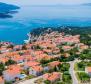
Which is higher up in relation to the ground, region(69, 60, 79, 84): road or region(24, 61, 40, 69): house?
region(24, 61, 40, 69): house

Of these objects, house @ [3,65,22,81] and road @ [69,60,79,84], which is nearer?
road @ [69,60,79,84]

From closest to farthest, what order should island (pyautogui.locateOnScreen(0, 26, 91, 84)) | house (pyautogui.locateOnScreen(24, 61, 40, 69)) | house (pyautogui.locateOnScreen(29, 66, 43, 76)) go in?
island (pyautogui.locateOnScreen(0, 26, 91, 84)) → house (pyautogui.locateOnScreen(29, 66, 43, 76)) → house (pyautogui.locateOnScreen(24, 61, 40, 69))

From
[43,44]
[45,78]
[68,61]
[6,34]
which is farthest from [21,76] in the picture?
[6,34]

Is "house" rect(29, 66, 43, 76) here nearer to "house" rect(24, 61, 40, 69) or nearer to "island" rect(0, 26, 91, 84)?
"island" rect(0, 26, 91, 84)

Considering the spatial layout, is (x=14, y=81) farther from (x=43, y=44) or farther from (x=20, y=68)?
(x=43, y=44)

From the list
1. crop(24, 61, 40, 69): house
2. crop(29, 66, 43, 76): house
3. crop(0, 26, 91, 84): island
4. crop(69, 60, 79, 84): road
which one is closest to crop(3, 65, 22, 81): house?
crop(0, 26, 91, 84): island

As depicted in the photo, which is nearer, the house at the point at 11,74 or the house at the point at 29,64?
the house at the point at 11,74

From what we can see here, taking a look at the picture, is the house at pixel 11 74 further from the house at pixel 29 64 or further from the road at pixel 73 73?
the road at pixel 73 73

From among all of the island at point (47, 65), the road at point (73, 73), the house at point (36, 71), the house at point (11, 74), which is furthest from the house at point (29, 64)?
the road at point (73, 73)

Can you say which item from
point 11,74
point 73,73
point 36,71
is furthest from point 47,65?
point 11,74

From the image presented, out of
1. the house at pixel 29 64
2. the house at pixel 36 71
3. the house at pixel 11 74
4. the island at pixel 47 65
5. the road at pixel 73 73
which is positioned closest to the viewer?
the road at pixel 73 73

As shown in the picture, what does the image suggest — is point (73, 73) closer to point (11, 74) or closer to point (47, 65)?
point (47, 65)
